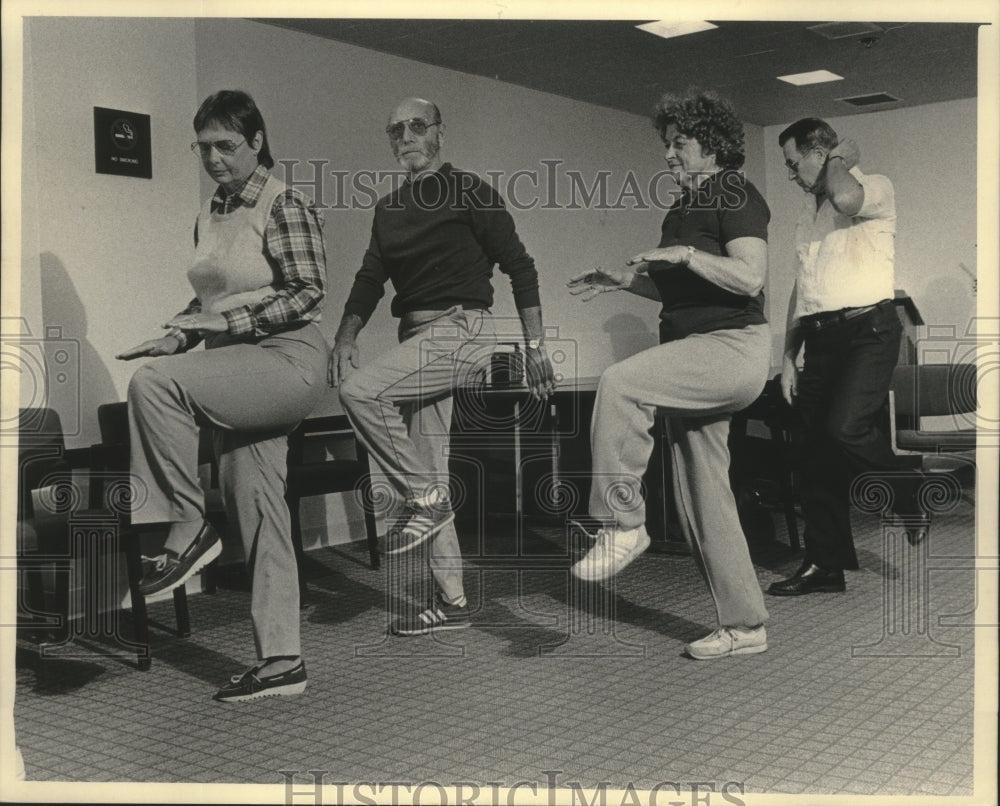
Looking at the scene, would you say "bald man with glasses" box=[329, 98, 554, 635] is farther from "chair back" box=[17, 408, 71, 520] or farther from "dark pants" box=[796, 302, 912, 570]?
"dark pants" box=[796, 302, 912, 570]

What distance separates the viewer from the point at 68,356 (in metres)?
4.68

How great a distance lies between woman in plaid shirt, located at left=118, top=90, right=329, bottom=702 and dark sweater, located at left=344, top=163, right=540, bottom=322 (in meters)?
0.70

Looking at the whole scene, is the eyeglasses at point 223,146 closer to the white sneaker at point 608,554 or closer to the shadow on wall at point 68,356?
the white sneaker at point 608,554

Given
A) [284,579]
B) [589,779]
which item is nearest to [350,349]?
[284,579]

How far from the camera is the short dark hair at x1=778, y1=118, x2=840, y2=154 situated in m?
4.37

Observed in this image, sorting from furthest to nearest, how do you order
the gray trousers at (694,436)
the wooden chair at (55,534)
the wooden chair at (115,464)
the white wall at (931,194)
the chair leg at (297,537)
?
the white wall at (931,194) < the chair leg at (297,537) < the wooden chair at (115,464) < the wooden chair at (55,534) < the gray trousers at (694,436)

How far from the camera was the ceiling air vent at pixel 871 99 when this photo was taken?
27.3 ft

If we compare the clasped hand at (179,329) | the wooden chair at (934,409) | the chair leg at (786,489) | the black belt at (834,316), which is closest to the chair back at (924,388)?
the wooden chair at (934,409)

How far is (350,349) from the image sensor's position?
3766mm

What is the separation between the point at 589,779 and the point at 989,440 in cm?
121

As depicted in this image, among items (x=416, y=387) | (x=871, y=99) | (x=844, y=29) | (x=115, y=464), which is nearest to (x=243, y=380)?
(x=416, y=387)

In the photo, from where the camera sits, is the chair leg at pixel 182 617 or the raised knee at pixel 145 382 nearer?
the raised knee at pixel 145 382

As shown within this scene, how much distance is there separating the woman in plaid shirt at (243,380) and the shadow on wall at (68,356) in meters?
1.50

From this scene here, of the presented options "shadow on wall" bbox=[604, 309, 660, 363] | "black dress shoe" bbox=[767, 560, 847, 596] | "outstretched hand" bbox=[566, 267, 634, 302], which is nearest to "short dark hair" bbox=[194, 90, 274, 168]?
"outstretched hand" bbox=[566, 267, 634, 302]
